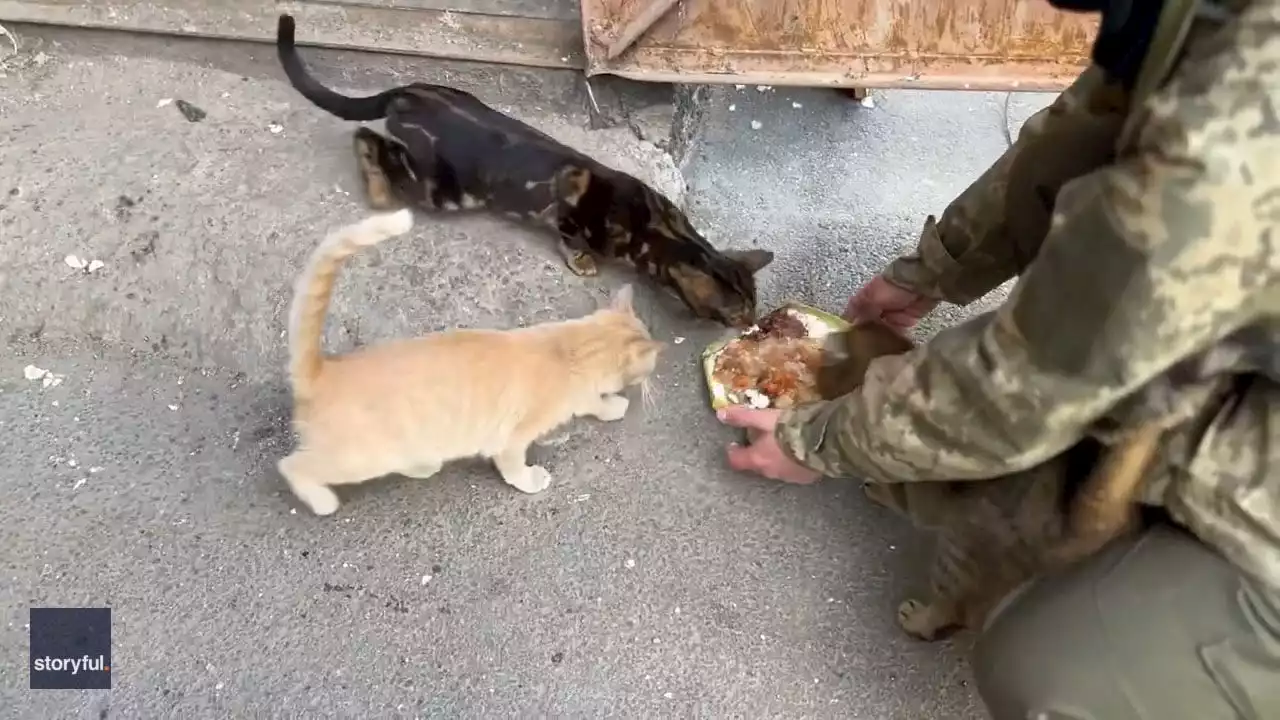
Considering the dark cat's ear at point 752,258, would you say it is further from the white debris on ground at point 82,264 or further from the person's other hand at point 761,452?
the white debris on ground at point 82,264

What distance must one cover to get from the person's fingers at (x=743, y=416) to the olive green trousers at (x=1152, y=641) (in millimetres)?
516

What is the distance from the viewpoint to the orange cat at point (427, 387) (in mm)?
1163

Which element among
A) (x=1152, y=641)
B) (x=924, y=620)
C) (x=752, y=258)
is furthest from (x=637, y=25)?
(x=1152, y=641)

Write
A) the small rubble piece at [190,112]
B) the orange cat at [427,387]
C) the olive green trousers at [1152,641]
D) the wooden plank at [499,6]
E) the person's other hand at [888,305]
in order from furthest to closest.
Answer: the wooden plank at [499,6] → the small rubble piece at [190,112] → the person's other hand at [888,305] → the orange cat at [427,387] → the olive green trousers at [1152,641]

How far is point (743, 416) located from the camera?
1497 mm

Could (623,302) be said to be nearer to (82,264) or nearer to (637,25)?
(637,25)

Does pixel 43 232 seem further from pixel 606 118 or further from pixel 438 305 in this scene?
pixel 606 118

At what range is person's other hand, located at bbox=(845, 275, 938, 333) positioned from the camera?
1.56 metres

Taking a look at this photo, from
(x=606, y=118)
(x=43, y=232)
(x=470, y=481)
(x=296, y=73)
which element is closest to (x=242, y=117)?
(x=296, y=73)

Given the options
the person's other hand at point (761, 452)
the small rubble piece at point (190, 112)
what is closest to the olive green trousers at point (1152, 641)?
the person's other hand at point (761, 452)

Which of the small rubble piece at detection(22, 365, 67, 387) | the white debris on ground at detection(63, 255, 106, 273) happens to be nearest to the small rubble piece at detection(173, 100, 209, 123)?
the white debris on ground at detection(63, 255, 106, 273)

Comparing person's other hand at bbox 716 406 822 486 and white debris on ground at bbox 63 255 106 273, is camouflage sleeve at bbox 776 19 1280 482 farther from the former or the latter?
white debris on ground at bbox 63 255 106 273

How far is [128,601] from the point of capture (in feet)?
4.32

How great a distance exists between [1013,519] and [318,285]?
0.88 meters
